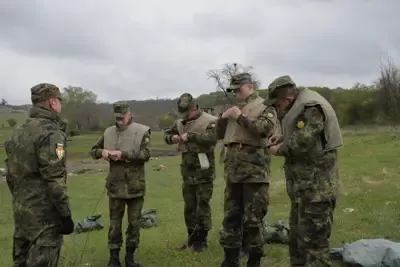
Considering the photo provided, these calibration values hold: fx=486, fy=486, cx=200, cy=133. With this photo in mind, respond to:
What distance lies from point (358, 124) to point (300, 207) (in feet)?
134

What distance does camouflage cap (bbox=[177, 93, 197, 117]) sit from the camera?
7.68 meters

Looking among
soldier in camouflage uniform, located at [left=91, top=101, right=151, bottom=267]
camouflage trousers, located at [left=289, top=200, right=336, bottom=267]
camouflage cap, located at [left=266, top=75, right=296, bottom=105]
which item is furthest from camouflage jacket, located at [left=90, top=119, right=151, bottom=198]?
camouflage trousers, located at [left=289, top=200, right=336, bottom=267]

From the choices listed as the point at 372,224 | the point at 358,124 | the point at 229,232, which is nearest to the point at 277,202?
the point at 372,224

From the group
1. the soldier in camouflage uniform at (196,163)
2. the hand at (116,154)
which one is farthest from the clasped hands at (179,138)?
the hand at (116,154)

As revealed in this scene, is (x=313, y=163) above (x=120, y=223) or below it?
above

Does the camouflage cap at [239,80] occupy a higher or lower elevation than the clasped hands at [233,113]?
higher

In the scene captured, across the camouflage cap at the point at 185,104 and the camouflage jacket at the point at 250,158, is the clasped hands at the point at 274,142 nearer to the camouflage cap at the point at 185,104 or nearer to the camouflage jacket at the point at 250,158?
the camouflage jacket at the point at 250,158

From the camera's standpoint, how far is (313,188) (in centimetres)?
521

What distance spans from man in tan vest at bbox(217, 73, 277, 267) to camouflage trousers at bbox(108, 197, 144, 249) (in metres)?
A: 1.41

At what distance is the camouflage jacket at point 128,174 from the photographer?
6.93 metres

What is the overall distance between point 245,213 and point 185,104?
2241 millimetres

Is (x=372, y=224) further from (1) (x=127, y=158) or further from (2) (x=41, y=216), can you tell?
(2) (x=41, y=216)

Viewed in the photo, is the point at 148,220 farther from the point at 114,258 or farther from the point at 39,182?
the point at 39,182

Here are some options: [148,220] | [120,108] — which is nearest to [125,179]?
[120,108]
